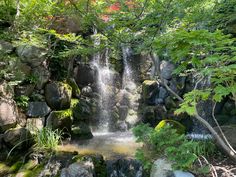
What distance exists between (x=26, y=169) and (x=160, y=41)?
4399 millimetres

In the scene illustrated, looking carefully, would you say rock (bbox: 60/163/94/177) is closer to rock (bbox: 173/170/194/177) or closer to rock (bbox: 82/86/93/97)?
rock (bbox: 173/170/194/177)

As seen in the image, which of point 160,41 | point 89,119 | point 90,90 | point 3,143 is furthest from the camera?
point 90,90

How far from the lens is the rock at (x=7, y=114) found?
23.7ft

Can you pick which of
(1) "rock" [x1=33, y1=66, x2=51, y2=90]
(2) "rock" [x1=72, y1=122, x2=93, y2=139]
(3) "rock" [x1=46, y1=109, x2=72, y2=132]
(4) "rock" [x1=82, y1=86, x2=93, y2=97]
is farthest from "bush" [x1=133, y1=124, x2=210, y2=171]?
(4) "rock" [x1=82, y1=86, x2=93, y2=97]

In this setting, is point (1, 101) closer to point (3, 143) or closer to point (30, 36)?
point (3, 143)

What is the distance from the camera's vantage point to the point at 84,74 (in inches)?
477

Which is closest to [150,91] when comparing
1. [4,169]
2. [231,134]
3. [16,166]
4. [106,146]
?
[106,146]

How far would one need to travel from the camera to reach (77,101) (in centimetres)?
1035

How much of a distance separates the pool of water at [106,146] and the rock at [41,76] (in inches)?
87.9

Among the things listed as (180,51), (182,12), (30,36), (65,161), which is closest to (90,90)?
(30,36)

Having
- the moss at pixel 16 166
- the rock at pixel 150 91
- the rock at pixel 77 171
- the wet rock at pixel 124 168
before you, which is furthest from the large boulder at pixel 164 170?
the rock at pixel 150 91

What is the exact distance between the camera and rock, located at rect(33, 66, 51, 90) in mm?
8953

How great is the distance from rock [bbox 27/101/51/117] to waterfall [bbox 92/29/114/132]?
10.5 ft

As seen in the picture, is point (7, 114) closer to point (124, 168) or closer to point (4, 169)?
point (4, 169)
